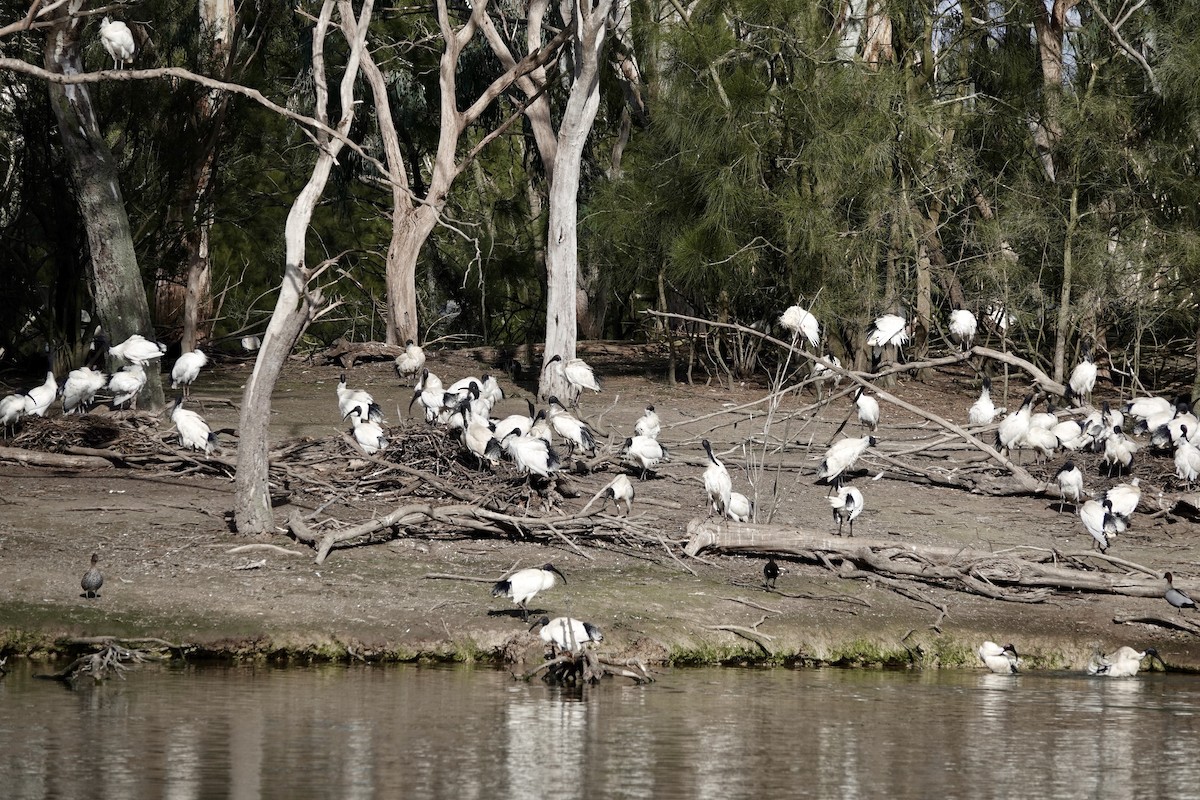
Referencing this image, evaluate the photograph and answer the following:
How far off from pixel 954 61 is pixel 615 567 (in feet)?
44.3

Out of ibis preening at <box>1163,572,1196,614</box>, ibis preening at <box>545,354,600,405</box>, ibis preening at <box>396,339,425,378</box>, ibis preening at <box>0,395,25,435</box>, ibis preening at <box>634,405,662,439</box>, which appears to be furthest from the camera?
ibis preening at <box>396,339,425,378</box>

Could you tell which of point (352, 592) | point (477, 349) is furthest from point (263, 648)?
point (477, 349)

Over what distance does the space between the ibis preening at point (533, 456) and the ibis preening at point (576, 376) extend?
14.5 feet

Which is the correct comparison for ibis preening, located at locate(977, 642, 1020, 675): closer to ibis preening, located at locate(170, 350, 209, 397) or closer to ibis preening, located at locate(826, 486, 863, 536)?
ibis preening, located at locate(826, 486, 863, 536)

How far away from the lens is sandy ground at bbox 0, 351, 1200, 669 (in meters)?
9.81

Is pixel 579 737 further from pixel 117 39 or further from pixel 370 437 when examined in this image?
pixel 117 39

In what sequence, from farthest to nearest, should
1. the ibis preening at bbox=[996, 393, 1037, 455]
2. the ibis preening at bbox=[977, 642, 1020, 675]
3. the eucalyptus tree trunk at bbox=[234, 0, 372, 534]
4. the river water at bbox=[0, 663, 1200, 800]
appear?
the ibis preening at bbox=[996, 393, 1037, 455] < the eucalyptus tree trunk at bbox=[234, 0, 372, 534] < the ibis preening at bbox=[977, 642, 1020, 675] < the river water at bbox=[0, 663, 1200, 800]

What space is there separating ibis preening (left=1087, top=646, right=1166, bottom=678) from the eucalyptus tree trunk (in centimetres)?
569

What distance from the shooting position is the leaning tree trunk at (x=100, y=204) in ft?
49.6

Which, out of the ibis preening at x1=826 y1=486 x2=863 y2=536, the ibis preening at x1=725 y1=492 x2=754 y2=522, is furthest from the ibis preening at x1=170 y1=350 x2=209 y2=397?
the ibis preening at x1=826 y1=486 x2=863 y2=536

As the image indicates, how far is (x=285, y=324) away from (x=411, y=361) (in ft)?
30.2

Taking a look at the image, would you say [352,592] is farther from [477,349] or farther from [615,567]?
[477,349]

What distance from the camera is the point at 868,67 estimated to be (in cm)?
2042

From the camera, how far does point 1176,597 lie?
1107 centimetres
